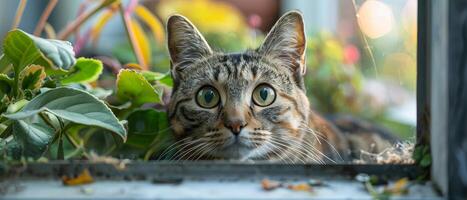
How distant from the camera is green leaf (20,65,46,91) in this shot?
1253 millimetres

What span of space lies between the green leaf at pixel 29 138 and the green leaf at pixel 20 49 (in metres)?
0.11

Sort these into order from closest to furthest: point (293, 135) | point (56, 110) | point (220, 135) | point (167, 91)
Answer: point (56, 110) → point (220, 135) → point (293, 135) → point (167, 91)

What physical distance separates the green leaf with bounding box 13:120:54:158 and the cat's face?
37cm

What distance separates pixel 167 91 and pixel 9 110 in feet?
2.43

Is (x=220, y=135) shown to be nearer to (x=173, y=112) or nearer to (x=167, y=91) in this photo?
(x=173, y=112)

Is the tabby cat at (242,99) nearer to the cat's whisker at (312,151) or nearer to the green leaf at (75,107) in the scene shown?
the cat's whisker at (312,151)

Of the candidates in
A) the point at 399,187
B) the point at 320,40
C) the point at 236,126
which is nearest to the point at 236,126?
the point at 236,126

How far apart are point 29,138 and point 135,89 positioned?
1.10 feet

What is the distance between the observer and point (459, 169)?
0.95 meters

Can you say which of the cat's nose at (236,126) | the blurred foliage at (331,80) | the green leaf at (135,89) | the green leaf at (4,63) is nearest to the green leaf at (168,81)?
the green leaf at (135,89)

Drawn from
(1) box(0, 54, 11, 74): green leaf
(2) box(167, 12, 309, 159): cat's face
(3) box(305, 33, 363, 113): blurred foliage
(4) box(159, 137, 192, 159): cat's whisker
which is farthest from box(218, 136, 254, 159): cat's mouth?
(3) box(305, 33, 363, 113): blurred foliage

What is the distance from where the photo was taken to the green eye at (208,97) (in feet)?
4.99

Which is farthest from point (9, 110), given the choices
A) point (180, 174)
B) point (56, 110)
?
point (180, 174)

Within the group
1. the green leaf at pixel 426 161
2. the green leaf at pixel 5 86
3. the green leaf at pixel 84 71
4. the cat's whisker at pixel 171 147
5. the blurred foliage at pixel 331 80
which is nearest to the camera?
the green leaf at pixel 426 161
